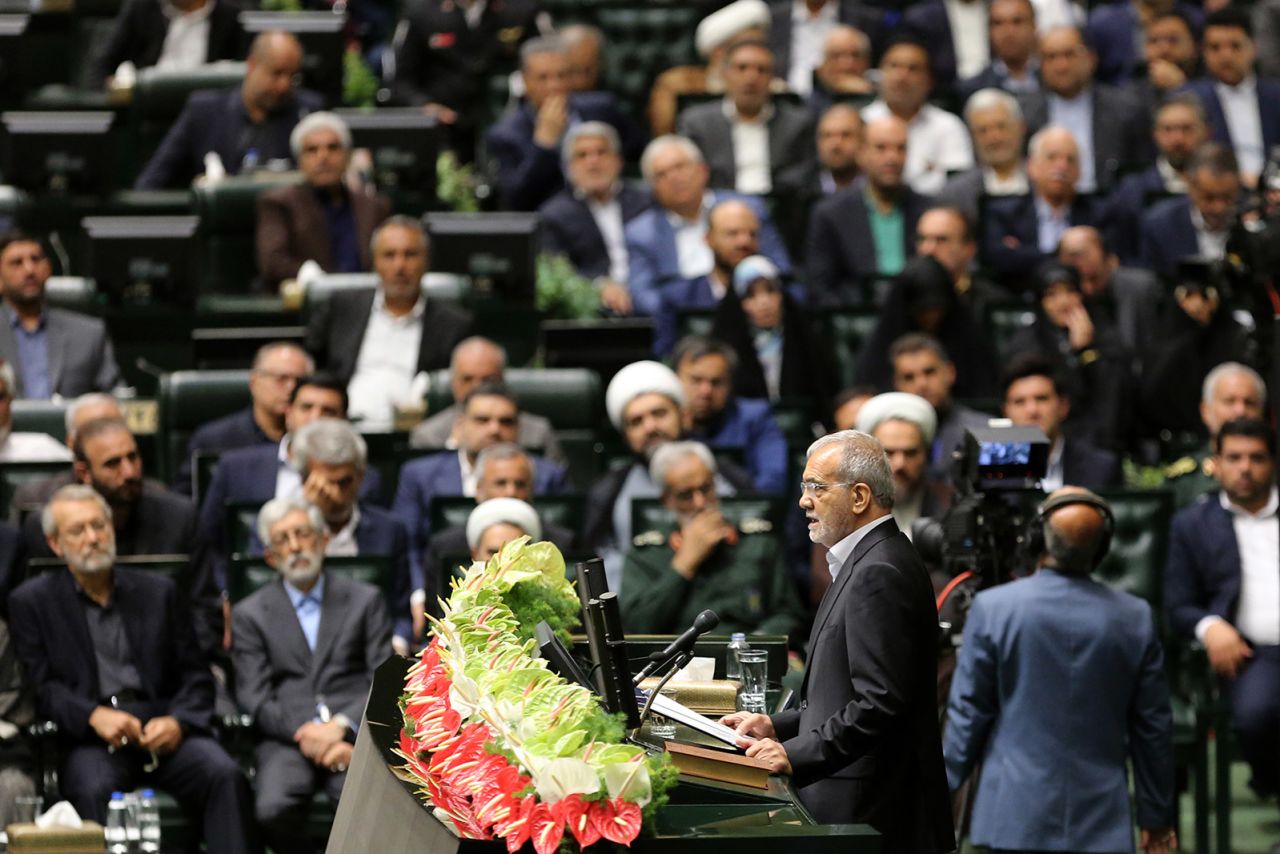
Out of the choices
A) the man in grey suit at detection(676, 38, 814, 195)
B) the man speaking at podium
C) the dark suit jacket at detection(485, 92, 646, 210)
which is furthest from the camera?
the man in grey suit at detection(676, 38, 814, 195)

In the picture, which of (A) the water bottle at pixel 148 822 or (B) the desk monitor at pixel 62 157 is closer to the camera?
(A) the water bottle at pixel 148 822

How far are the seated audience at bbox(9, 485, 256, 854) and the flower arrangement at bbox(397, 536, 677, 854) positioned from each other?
9.63 feet

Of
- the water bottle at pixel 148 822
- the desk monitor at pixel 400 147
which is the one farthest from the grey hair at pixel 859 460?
the desk monitor at pixel 400 147

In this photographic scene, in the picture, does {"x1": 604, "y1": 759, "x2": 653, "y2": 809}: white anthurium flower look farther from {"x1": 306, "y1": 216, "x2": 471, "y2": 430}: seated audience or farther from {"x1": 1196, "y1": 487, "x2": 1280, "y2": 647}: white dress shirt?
{"x1": 306, "y1": 216, "x2": 471, "y2": 430}: seated audience

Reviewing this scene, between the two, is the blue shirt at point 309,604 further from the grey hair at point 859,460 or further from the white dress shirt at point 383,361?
the grey hair at point 859,460

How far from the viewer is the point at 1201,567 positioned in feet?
25.6

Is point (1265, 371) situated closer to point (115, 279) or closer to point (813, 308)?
point (813, 308)

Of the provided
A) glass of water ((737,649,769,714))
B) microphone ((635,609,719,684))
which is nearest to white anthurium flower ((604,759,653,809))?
microphone ((635,609,719,684))

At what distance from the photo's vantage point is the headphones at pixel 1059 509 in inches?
242

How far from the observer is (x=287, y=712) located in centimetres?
716

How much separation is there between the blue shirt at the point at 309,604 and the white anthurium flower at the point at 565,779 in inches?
156

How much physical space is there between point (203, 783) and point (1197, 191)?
18.2ft

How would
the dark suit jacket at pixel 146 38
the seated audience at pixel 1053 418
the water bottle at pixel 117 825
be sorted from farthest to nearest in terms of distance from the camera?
1. the dark suit jacket at pixel 146 38
2. the seated audience at pixel 1053 418
3. the water bottle at pixel 117 825

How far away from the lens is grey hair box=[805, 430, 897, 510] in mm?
4484
